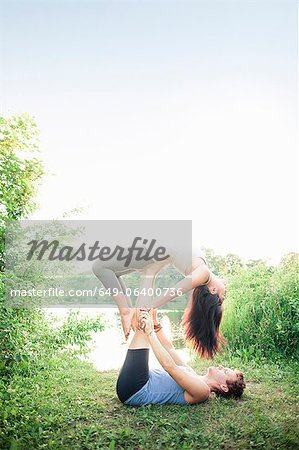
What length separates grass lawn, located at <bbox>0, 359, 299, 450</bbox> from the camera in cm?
263

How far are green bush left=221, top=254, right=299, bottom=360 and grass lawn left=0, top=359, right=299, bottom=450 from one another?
70cm

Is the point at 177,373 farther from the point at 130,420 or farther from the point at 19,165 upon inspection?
the point at 19,165

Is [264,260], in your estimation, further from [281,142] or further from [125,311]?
[125,311]

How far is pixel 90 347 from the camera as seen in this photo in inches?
158

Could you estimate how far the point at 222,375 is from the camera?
3.10 m

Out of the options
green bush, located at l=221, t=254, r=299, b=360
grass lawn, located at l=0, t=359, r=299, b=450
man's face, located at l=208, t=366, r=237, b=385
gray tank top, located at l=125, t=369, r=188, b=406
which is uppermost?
green bush, located at l=221, t=254, r=299, b=360

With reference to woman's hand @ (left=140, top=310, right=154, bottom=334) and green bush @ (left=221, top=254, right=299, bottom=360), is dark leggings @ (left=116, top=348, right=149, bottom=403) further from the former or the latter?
green bush @ (left=221, top=254, right=299, bottom=360)

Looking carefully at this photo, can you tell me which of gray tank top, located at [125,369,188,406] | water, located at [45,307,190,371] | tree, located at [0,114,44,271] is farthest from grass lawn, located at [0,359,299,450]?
tree, located at [0,114,44,271]

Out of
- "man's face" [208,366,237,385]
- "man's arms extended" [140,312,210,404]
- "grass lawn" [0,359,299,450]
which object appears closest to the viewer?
"grass lawn" [0,359,299,450]

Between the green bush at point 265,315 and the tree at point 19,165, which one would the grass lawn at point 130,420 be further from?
the tree at point 19,165

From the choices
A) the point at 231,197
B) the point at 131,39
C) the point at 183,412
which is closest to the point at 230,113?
the point at 231,197

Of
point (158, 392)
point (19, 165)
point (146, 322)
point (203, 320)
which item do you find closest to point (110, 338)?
point (203, 320)

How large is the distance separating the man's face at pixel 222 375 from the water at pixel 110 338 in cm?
84

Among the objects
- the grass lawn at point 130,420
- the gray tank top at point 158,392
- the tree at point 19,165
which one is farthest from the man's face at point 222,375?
the tree at point 19,165
